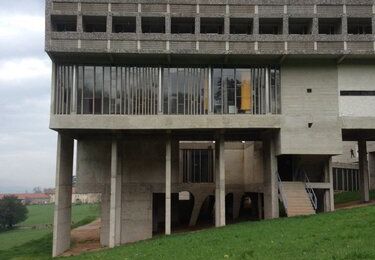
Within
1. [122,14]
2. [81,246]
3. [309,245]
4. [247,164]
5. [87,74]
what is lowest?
[81,246]

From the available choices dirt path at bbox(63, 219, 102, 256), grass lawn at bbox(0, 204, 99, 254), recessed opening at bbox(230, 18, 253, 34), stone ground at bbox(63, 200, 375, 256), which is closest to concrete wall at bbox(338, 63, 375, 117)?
stone ground at bbox(63, 200, 375, 256)

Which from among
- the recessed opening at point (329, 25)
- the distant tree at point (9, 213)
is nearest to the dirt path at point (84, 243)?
the recessed opening at point (329, 25)

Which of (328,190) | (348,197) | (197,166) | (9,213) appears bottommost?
(9,213)

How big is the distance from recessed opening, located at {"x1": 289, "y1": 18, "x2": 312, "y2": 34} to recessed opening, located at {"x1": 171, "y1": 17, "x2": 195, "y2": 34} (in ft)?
21.1

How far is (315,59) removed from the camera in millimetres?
30500

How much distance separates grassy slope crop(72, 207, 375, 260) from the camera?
13820 millimetres

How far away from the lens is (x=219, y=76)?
31.0 metres

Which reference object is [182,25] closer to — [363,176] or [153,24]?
[153,24]

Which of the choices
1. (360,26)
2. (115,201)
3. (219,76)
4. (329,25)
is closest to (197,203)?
(115,201)

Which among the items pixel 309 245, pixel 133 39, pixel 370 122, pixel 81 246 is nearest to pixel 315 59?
pixel 370 122

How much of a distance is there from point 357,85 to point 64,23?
19.6 metres

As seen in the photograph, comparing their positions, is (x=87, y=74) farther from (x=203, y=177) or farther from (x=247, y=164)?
(x=247, y=164)

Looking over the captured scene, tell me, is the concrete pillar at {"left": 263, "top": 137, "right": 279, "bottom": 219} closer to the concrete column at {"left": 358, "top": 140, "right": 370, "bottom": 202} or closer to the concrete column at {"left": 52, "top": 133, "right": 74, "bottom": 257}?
the concrete column at {"left": 358, "top": 140, "right": 370, "bottom": 202}

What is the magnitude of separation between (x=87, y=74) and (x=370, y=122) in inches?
731
